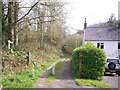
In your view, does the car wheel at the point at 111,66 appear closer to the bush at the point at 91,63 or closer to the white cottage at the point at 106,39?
the bush at the point at 91,63

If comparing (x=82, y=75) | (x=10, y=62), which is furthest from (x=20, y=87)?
(x=82, y=75)

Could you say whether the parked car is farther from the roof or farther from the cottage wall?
the roof

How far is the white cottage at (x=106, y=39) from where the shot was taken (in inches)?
1558

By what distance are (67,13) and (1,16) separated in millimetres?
5729

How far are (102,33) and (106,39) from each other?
1981mm

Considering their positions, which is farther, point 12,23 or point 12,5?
point 12,23

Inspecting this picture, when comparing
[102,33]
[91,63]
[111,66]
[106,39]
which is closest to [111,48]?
[106,39]

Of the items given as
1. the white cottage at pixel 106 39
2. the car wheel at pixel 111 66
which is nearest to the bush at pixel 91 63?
the car wheel at pixel 111 66

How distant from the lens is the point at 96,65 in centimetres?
1370

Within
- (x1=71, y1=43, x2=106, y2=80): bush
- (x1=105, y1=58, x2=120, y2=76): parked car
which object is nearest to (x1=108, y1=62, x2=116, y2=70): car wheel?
(x1=105, y1=58, x2=120, y2=76): parked car

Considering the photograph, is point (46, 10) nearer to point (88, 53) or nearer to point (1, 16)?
point (1, 16)

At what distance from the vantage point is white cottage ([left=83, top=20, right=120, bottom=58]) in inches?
1558

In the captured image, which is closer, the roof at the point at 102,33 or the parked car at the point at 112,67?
the parked car at the point at 112,67

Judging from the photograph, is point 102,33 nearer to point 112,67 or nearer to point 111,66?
point 111,66
